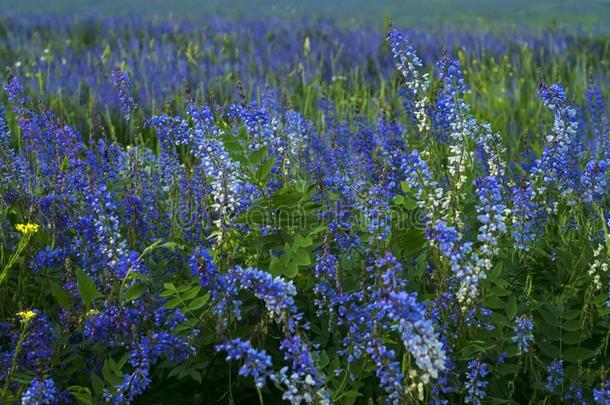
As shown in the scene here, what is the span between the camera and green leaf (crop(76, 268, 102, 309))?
2709mm

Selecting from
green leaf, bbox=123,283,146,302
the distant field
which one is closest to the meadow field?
green leaf, bbox=123,283,146,302

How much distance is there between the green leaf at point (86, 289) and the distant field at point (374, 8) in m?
12.7

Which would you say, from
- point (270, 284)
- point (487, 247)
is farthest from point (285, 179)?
point (270, 284)

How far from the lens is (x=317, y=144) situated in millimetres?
4180

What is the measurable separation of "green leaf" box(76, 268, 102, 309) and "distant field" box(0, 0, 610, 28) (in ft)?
41.7

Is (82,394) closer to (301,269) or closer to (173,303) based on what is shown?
(173,303)

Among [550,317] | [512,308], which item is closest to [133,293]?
[512,308]

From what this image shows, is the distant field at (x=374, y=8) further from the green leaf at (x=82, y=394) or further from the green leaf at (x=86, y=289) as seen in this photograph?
the green leaf at (x=82, y=394)

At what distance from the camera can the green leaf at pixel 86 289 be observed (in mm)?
2709

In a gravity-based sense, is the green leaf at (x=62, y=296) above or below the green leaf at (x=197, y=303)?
below

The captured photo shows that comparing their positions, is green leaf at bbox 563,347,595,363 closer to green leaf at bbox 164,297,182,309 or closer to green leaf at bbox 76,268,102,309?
green leaf at bbox 164,297,182,309

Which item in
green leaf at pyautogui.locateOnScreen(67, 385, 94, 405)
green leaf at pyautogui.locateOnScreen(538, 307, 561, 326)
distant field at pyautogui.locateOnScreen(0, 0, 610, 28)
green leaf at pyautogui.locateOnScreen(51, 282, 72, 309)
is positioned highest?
distant field at pyautogui.locateOnScreen(0, 0, 610, 28)

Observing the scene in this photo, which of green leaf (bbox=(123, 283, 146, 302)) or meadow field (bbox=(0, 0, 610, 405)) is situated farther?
green leaf (bbox=(123, 283, 146, 302))

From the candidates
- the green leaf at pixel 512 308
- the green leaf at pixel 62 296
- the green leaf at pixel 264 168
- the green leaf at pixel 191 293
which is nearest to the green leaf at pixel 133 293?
the green leaf at pixel 191 293
